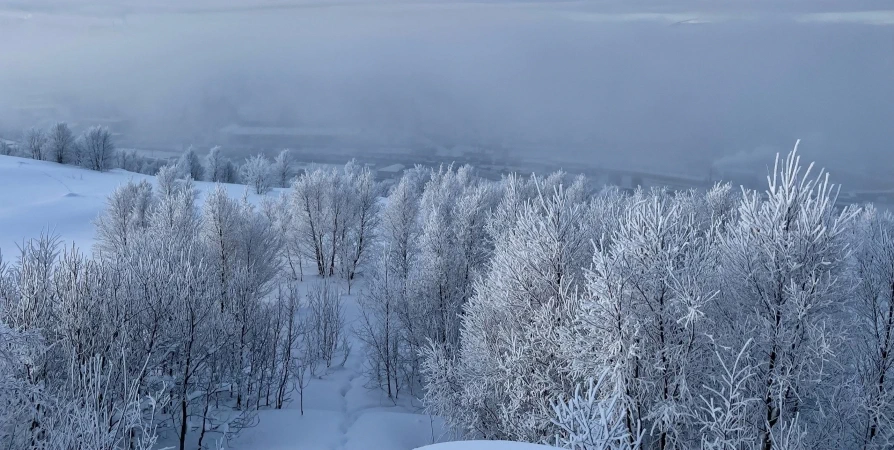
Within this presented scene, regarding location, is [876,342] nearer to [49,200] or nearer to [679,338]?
→ [679,338]

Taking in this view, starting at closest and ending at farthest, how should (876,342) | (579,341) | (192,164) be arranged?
(579,341) → (876,342) → (192,164)

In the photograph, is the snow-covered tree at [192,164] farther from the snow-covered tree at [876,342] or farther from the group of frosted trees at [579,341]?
the snow-covered tree at [876,342]

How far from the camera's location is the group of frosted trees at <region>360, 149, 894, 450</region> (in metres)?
9.61

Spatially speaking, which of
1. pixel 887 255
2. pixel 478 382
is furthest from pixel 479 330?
pixel 887 255

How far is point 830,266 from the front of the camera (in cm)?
993

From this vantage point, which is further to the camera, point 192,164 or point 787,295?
point 192,164

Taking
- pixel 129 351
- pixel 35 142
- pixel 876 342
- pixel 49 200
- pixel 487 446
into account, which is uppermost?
pixel 35 142

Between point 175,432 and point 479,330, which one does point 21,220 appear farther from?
point 479,330

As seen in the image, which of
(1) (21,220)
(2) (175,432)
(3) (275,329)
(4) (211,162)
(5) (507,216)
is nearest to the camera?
(2) (175,432)

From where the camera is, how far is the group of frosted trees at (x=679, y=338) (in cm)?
961

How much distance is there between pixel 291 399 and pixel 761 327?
15.2 metres

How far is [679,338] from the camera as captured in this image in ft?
33.2

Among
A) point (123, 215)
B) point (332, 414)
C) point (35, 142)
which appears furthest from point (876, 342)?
point (35, 142)

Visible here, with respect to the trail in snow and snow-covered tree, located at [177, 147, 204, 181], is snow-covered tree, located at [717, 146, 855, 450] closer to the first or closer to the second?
the trail in snow
